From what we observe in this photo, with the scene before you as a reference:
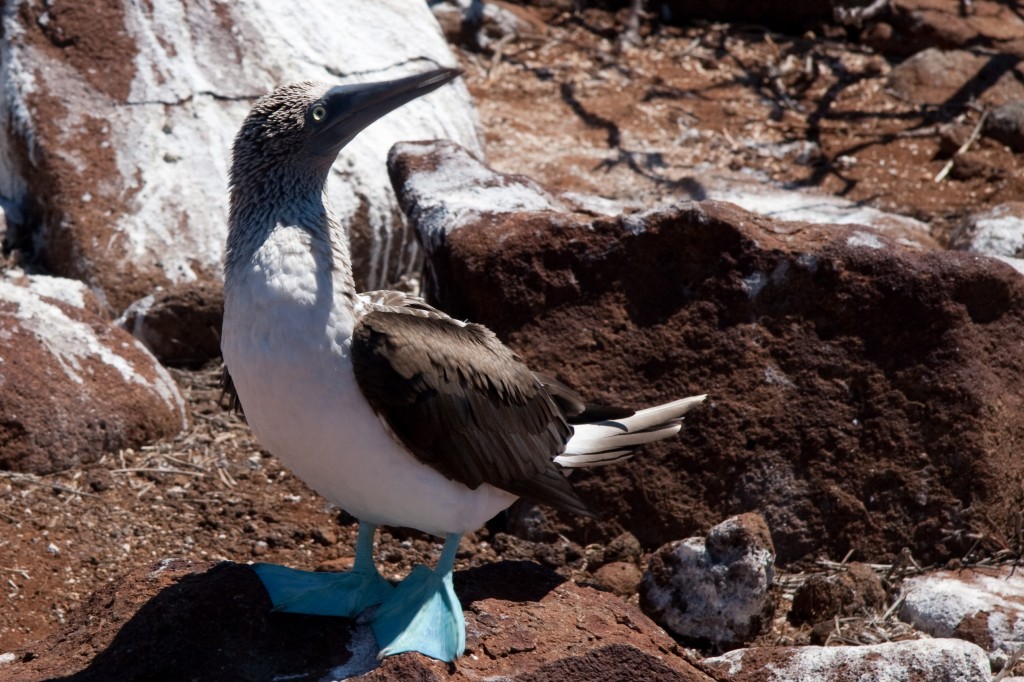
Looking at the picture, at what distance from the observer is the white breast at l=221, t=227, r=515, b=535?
3107 millimetres

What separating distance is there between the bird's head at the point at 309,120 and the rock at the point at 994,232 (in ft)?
11.6

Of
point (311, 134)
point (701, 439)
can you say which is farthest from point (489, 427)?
point (701, 439)

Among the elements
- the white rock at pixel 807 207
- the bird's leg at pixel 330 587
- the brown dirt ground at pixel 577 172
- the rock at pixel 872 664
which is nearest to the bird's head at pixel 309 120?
the bird's leg at pixel 330 587

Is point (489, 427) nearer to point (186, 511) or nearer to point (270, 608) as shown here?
point (270, 608)

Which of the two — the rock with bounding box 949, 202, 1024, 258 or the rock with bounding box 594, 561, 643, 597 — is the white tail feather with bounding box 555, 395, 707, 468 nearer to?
the rock with bounding box 594, 561, 643, 597

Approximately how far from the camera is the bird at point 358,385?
→ 124 inches

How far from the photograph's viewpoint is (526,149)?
7664mm

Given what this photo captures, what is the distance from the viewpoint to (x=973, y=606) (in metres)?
3.99

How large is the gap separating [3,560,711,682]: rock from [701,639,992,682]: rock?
0.95 feet

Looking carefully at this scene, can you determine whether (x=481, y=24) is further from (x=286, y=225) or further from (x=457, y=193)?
(x=286, y=225)

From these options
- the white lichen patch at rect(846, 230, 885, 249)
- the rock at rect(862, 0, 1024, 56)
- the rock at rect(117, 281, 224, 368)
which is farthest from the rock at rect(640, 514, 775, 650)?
the rock at rect(862, 0, 1024, 56)

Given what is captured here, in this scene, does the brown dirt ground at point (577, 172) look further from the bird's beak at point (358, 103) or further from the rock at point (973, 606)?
the bird's beak at point (358, 103)

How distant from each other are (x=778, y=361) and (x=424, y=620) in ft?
6.07

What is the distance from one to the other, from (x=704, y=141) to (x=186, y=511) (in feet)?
15.6
